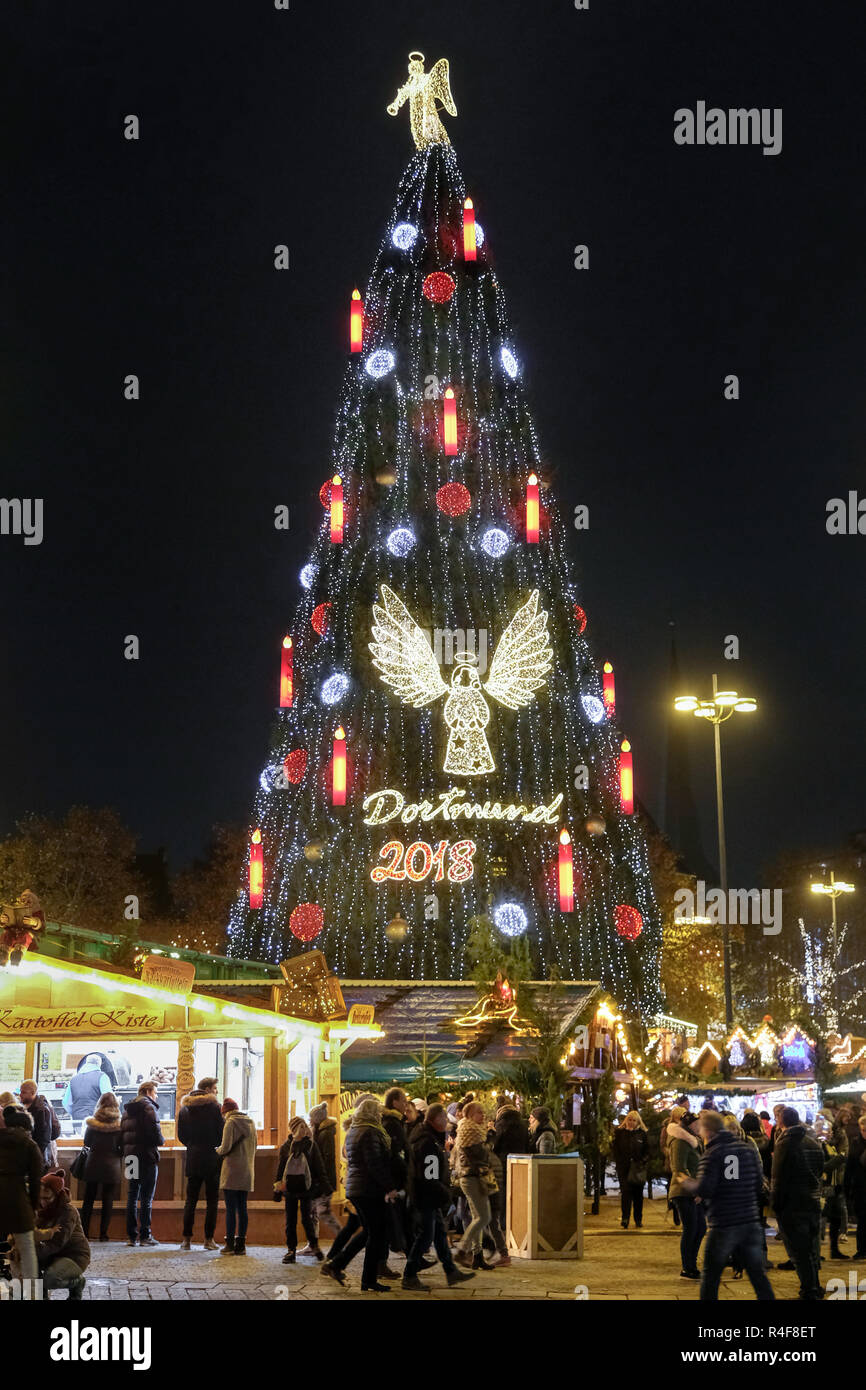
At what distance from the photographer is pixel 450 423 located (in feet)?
144

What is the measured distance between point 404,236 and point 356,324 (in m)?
3.43

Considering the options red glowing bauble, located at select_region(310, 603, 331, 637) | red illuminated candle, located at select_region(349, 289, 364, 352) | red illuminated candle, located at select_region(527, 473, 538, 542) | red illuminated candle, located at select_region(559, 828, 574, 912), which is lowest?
red illuminated candle, located at select_region(559, 828, 574, 912)

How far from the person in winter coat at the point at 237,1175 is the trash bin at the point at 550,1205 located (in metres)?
2.88

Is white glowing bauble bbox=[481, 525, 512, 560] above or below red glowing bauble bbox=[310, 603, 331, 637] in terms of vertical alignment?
above

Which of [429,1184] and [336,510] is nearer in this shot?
[429,1184]

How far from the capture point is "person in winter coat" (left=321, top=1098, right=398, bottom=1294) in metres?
13.5

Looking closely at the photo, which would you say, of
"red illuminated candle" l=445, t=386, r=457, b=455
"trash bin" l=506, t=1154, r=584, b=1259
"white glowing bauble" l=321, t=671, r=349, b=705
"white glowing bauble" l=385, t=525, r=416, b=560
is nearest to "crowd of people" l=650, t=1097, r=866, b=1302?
"trash bin" l=506, t=1154, r=584, b=1259

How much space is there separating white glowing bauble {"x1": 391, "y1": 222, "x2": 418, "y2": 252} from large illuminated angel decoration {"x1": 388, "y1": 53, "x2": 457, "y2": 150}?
3.07 m

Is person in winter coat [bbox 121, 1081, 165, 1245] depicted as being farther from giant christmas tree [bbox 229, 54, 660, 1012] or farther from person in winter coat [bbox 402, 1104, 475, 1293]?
giant christmas tree [bbox 229, 54, 660, 1012]

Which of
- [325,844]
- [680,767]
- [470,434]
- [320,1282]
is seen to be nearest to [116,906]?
[325,844]

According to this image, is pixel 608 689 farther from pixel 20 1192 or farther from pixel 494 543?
pixel 20 1192

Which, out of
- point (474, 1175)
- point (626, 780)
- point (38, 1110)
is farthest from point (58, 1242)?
point (626, 780)

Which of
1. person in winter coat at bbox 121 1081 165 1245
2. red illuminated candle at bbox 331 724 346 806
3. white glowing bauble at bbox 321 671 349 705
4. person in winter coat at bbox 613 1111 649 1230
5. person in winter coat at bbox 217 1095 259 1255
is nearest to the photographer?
person in winter coat at bbox 217 1095 259 1255
